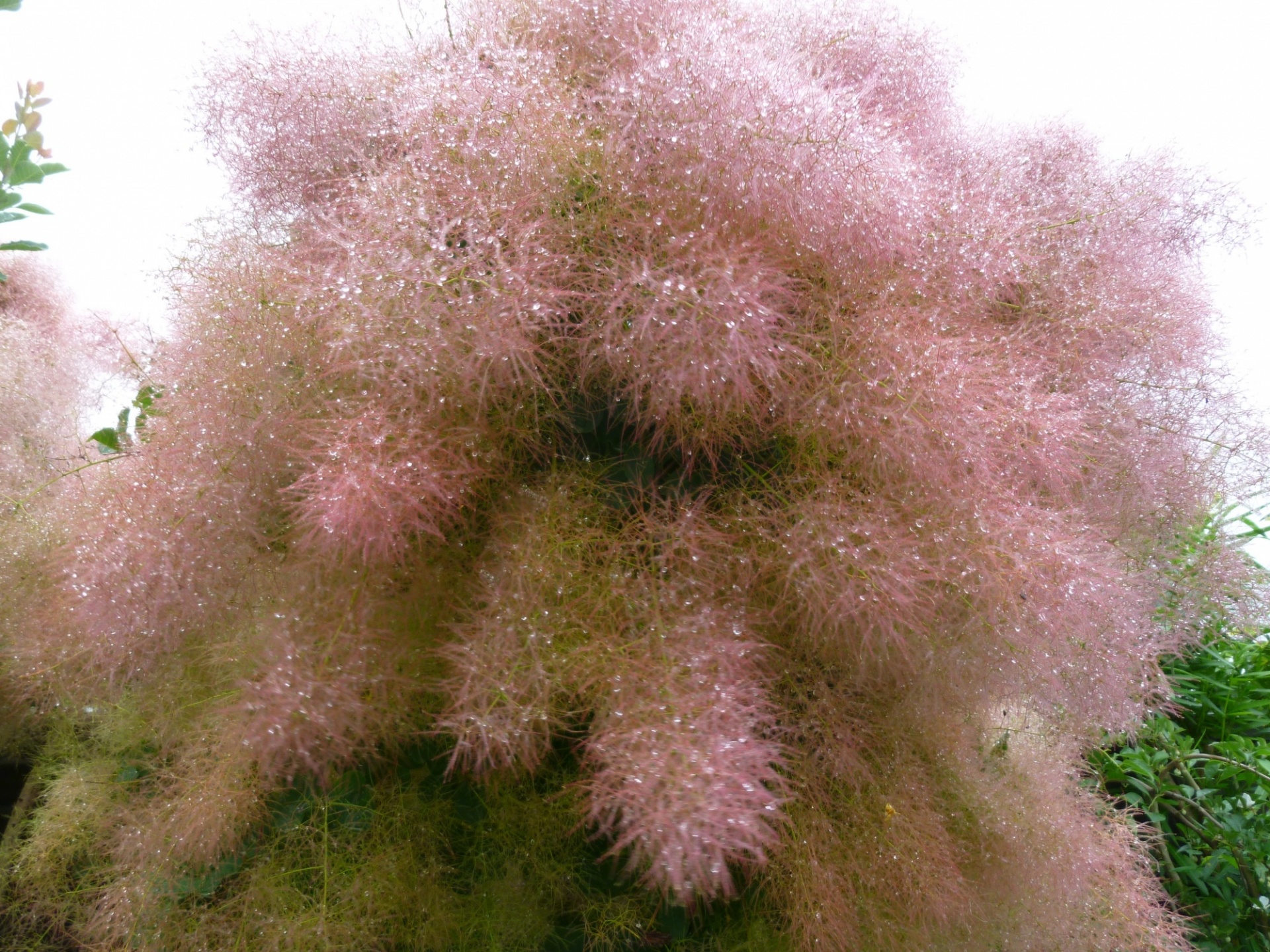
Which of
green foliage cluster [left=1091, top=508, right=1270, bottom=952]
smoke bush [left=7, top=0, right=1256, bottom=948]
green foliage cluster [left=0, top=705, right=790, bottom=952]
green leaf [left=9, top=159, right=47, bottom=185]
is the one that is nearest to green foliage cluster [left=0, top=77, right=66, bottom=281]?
green leaf [left=9, top=159, right=47, bottom=185]

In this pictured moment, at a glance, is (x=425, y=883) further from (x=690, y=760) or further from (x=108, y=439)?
(x=108, y=439)

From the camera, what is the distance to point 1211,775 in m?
1.51

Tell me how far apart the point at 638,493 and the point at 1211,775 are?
1.35 m

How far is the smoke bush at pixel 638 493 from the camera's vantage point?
0.71m

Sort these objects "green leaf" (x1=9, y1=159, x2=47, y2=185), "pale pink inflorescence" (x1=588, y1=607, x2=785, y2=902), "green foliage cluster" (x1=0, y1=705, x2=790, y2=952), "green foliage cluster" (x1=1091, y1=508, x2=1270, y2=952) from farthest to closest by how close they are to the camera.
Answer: "green foliage cluster" (x1=1091, y1=508, x2=1270, y2=952) < "green leaf" (x1=9, y1=159, x2=47, y2=185) < "green foliage cluster" (x1=0, y1=705, x2=790, y2=952) < "pale pink inflorescence" (x1=588, y1=607, x2=785, y2=902)

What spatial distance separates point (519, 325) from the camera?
71 centimetres

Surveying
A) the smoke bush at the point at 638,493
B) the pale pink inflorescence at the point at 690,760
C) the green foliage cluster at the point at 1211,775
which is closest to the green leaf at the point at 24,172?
the smoke bush at the point at 638,493

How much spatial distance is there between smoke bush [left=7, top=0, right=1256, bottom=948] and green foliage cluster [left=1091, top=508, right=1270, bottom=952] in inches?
22.0

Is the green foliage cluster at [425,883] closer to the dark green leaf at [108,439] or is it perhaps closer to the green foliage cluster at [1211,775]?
the dark green leaf at [108,439]

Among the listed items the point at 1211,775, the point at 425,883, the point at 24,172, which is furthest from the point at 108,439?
the point at 1211,775

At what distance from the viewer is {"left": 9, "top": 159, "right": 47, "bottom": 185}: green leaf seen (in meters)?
0.99

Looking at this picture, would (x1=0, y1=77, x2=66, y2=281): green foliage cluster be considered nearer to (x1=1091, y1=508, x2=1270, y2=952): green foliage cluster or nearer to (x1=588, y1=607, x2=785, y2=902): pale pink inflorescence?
(x1=588, y1=607, x2=785, y2=902): pale pink inflorescence

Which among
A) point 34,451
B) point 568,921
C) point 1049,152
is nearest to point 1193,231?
point 1049,152

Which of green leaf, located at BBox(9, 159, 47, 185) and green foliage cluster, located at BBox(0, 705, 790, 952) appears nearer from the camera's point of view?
green foliage cluster, located at BBox(0, 705, 790, 952)
